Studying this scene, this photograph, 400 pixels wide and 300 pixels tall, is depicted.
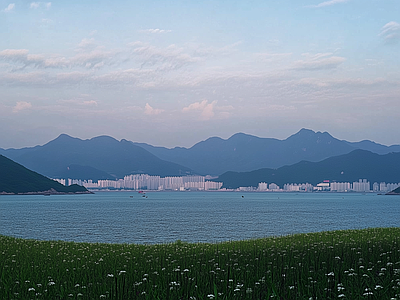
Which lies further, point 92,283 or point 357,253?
point 357,253

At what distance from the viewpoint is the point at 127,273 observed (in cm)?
1542

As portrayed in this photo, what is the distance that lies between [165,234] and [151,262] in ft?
168

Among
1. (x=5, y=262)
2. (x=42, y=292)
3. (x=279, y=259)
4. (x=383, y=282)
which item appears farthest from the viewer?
(x=5, y=262)

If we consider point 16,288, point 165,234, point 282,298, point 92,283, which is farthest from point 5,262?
point 165,234

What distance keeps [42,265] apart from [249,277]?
10.2 metres

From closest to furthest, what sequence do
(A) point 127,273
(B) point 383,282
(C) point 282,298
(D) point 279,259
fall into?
(C) point 282,298 < (B) point 383,282 < (A) point 127,273 < (D) point 279,259

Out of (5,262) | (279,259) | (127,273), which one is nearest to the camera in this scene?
(127,273)

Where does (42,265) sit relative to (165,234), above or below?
above

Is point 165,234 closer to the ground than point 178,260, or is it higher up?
closer to the ground

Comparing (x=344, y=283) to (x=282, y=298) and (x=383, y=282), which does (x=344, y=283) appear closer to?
(x=383, y=282)

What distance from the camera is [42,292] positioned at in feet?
41.4

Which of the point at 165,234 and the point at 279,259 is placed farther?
the point at 165,234

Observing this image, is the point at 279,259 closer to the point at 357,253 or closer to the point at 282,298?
the point at 357,253

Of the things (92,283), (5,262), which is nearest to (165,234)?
(5,262)
